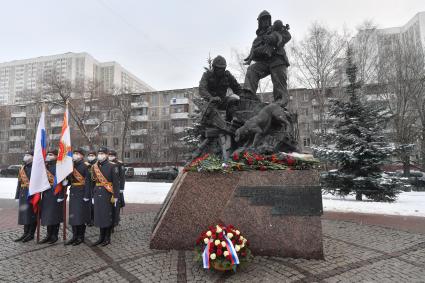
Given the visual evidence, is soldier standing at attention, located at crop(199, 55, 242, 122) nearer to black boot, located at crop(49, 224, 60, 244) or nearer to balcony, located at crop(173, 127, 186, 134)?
black boot, located at crop(49, 224, 60, 244)

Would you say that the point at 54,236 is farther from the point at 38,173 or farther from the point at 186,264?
the point at 186,264

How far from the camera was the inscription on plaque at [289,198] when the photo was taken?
455 cm

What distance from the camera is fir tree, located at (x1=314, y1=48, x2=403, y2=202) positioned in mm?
12289

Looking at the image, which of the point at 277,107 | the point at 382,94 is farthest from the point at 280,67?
the point at 382,94

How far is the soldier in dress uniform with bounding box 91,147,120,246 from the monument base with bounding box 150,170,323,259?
109cm

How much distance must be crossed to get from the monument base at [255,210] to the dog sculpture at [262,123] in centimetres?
146

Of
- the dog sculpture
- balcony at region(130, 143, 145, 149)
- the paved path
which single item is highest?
balcony at region(130, 143, 145, 149)

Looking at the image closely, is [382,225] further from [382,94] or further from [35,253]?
[382,94]

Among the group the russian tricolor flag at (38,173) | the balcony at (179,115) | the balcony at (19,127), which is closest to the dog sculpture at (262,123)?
the russian tricolor flag at (38,173)

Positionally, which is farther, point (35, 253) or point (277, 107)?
point (277, 107)

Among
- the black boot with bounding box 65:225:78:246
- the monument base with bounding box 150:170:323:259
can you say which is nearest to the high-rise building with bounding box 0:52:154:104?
the black boot with bounding box 65:225:78:246

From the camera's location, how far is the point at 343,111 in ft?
43.8

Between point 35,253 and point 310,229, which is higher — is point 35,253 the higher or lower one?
the lower one

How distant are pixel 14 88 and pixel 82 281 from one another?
215 ft
